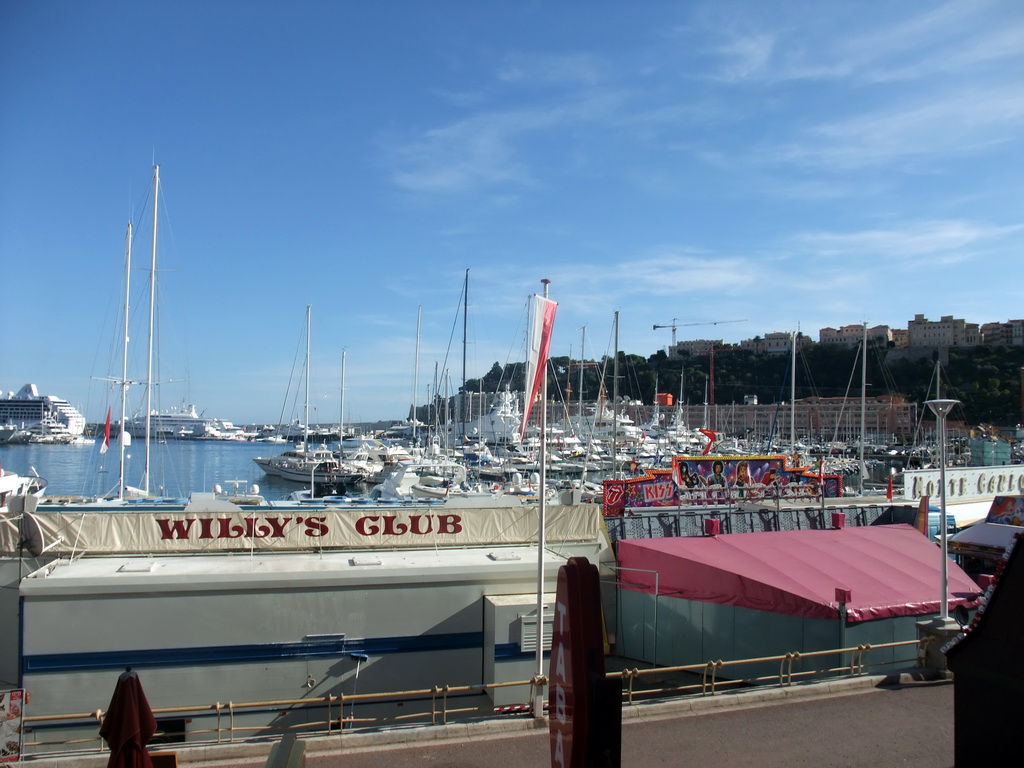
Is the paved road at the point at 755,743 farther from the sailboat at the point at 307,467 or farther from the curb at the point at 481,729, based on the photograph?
the sailboat at the point at 307,467

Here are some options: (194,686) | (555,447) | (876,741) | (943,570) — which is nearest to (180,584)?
(194,686)

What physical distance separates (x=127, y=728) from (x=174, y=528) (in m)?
7.15

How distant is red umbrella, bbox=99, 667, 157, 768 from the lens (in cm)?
670

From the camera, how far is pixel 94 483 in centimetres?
7669

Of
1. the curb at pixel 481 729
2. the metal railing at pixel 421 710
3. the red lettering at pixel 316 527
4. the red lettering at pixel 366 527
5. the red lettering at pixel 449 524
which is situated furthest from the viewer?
the red lettering at pixel 449 524

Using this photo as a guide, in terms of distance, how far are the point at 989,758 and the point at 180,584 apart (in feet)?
35.6

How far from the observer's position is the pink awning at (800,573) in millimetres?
12602

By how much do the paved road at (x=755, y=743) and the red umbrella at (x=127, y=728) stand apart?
1604 mm

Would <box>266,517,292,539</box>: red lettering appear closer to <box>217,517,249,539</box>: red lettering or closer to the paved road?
<box>217,517,249,539</box>: red lettering

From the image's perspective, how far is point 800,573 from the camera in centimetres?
1341

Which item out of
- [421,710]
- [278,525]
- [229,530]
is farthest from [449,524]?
[229,530]

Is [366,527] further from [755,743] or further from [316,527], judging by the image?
[755,743]

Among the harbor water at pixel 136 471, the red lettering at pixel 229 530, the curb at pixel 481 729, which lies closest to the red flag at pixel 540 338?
the curb at pixel 481 729

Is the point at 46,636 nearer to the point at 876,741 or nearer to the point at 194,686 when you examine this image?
the point at 194,686
